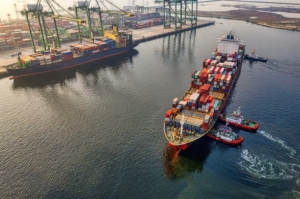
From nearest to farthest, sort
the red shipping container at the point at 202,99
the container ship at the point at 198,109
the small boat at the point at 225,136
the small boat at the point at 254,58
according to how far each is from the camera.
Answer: the container ship at the point at 198,109 → the small boat at the point at 225,136 → the red shipping container at the point at 202,99 → the small boat at the point at 254,58

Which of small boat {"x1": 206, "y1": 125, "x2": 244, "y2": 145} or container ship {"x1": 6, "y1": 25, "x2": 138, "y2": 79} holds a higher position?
container ship {"x1": 6, "y1": 25, "x2": 138, "y2": 79}

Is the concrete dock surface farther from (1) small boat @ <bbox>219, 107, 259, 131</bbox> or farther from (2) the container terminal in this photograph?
(1) small boat @ <bbox>219, 107, 259, 131</bbox>

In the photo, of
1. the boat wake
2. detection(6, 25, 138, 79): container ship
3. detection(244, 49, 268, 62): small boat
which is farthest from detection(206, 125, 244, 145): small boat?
detection(6, 25, 138, 79): container ship

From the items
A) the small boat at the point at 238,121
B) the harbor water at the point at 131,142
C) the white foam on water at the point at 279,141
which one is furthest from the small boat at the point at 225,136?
the white foam on water at the point at 279,141

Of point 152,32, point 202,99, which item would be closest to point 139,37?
point 152,32

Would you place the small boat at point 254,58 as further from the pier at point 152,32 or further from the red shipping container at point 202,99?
the pier at point 152,32

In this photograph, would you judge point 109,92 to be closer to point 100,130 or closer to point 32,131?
point 100,130
